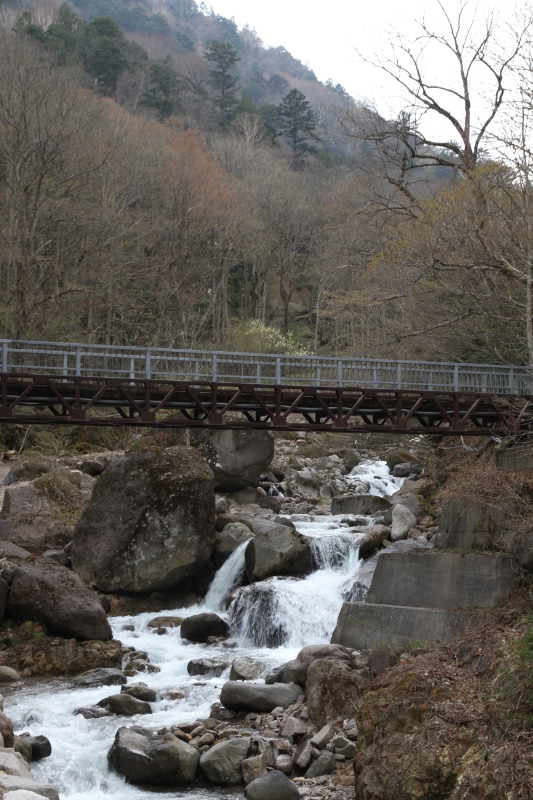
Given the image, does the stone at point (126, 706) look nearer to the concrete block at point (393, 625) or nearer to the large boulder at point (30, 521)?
the concrete block at point (393, 625)

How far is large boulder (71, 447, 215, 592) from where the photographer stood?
2144cm

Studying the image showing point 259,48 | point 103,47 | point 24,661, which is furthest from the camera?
point 259,48

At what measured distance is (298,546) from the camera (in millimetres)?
20922

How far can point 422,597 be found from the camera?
1652cm

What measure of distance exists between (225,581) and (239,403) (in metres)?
4.68

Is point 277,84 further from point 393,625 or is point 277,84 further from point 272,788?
point 272,788

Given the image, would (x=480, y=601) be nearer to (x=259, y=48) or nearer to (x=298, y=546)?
(x=298, y=546)

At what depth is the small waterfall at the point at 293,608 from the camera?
730 inches

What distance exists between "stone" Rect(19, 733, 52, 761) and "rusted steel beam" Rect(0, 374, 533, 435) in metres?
8.35

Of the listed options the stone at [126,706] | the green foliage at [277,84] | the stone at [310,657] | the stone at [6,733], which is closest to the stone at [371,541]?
the stone at [310,657]

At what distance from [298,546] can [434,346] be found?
984cm

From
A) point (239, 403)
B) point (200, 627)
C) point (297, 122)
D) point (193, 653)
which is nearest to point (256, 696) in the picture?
point (193, 653)

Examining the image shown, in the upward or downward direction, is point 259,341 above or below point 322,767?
above

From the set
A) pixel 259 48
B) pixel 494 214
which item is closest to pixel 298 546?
pixel 494 214
